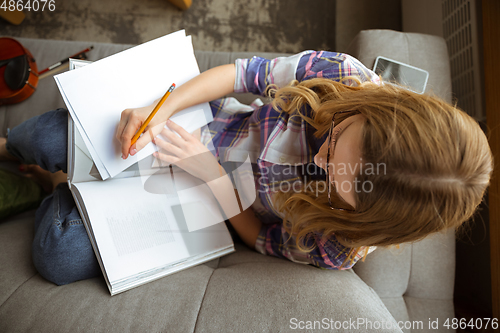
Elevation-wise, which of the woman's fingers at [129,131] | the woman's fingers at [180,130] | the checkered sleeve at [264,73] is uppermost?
the checkered sleeve at [264,73]

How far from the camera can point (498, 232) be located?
79 centimetres

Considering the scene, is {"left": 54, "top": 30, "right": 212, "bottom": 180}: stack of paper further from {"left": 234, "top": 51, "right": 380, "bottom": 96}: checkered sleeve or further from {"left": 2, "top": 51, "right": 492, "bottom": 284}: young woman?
{"left": 234, "top": 51, "right": 380, "bottom": 96}: checkered sleeve

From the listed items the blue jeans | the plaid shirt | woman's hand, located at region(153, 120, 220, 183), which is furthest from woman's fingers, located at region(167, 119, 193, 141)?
the blue jeans

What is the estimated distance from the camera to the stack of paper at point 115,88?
613mm

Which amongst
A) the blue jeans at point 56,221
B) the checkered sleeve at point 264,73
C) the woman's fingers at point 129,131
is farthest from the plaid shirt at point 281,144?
the blue jeans at point 56,221

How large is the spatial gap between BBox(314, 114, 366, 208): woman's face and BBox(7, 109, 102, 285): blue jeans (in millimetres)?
590

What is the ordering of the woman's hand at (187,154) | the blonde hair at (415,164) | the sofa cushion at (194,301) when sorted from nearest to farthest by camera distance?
the blonde hair at (415,164)
the sofa cushion at (194,301)
the woman's hand at (187,154)

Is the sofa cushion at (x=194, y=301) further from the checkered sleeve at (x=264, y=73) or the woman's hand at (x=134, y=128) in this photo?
the checkered sleeve at (x=264, y=73)

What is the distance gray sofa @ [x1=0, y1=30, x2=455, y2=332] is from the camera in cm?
57

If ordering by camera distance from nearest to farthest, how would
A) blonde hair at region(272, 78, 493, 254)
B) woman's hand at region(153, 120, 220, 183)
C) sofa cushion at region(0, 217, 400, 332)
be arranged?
blonde hair at region(272, 78, 493, 254)
sofa cushion at region(0, 217, 400, 332)
woman's hand at region(153, 120, 220, 183)

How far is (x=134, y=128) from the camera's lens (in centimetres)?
59

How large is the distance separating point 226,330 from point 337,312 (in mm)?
228

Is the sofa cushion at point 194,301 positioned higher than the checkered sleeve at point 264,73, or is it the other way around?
the checkered sleeve at point 264,73

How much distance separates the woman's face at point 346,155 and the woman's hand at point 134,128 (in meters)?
0.39
